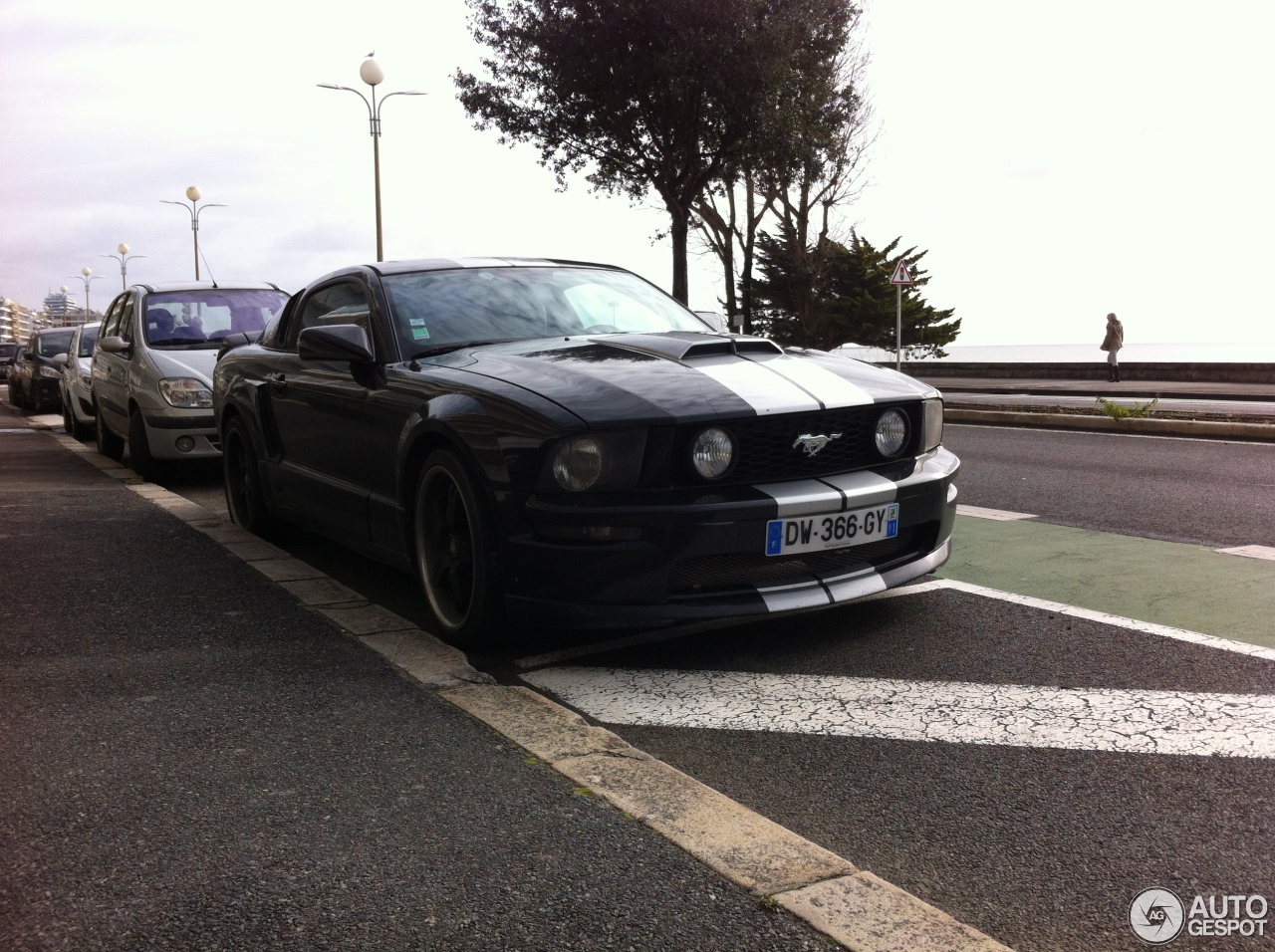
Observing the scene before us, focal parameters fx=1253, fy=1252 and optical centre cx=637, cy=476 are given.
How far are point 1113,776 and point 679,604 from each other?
1423 millimetres

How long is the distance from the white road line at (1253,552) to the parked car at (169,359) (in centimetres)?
709

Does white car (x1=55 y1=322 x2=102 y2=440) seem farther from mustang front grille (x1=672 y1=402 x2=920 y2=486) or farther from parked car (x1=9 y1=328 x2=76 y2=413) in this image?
mustang front grille (x1=672 y1=402 x2=920 y2=486)

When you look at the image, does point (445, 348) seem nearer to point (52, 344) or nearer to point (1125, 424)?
point (1125, 424)

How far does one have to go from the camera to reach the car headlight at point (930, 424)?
183 inches

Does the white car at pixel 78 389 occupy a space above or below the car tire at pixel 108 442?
above

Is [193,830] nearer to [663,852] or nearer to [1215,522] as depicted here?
[663,852]

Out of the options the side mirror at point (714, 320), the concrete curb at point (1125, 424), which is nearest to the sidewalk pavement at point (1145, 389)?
the concrete curb at point (1125, 424)

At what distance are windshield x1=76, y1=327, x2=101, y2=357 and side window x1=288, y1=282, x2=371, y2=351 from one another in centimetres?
1209

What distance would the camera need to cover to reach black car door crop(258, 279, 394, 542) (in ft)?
16.7

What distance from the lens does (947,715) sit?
362cm

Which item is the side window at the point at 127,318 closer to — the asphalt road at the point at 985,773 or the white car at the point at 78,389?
the white car at the point at 78,389

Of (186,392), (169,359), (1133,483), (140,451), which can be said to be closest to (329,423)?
(186,392)

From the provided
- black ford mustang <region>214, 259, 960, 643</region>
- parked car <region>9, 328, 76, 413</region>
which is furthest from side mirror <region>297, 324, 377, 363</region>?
parked car <region>9, 328, 76, 413</region>

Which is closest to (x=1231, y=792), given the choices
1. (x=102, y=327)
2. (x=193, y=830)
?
(x=193, y=830)
